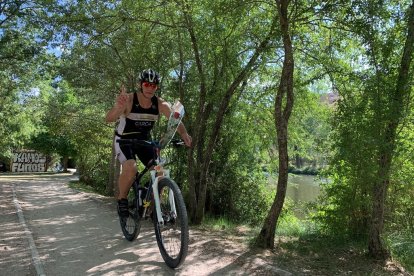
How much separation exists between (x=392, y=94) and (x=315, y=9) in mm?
1677

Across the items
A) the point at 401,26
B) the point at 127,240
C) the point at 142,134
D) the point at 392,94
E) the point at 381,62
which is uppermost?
the point at 401,26

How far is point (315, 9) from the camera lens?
5.89 m

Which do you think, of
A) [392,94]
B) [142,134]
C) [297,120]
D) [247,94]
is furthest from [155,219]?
[297,120]

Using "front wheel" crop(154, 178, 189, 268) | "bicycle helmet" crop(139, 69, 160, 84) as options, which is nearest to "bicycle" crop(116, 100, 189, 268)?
"front wheel" crop(154, 178, 189, 268)

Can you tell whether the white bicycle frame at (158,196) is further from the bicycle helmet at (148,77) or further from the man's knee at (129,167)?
the bicycle helmet at (148,77)

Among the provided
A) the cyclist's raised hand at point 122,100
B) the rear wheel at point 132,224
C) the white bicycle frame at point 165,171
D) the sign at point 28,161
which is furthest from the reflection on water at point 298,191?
the sign at point 28,161

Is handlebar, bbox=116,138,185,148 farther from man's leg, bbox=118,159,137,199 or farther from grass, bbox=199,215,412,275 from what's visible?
grass, bbox=199,215,412,275

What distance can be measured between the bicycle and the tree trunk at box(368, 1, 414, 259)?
260 cm

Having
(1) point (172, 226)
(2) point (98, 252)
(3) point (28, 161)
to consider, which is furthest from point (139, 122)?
(3) point (28, 161)

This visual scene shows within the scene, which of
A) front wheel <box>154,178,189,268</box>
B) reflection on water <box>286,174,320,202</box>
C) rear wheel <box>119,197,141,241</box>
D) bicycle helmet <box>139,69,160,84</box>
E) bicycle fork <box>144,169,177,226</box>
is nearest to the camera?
front wheel <box>154,178,189,268</box>

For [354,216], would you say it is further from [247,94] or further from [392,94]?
[247,94]

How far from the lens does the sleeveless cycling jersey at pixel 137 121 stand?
5.13 metres

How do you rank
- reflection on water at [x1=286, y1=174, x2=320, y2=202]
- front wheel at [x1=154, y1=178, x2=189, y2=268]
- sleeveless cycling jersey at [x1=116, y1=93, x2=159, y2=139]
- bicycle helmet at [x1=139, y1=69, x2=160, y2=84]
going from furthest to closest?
reflection on water at [x1=286, y1=174, x2=320, y2=202], sleeveless cycling jersey at [x1=116, y1=93, x2=159, y2=139], bicycle helmet at [x1=139, y1=69, x2=160, y2=84], front wheel at [x1=154, y1=178, x2=189, y2=268]

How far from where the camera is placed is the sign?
Answer: 55.5m
